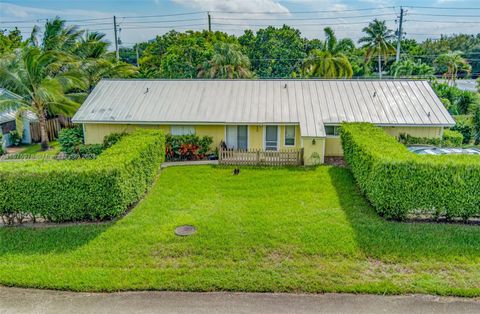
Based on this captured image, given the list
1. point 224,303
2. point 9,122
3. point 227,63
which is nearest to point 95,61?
point 9,122

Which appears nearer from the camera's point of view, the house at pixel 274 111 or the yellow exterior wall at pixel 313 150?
the yellow exterior wall at pixel 313 150

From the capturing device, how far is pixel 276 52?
43.3 metres

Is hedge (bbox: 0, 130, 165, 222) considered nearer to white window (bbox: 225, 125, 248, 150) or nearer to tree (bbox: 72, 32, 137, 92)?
white window (bbox: 225, 125, 248, 150)

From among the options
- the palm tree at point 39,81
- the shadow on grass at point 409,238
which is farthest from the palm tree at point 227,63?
the shadow on grass at point 409,238

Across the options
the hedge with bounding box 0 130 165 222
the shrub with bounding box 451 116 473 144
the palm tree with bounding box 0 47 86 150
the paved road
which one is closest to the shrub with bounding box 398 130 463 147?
the shrub with bounding box 451 116 473 144

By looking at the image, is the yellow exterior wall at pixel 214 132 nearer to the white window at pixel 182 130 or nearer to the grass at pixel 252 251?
the white window at pixel 182 130

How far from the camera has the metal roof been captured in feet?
60.1

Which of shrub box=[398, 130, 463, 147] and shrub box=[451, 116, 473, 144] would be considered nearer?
shrub box=[398, 130, 463, 147]

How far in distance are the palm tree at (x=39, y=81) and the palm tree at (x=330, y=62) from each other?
21.0 meters

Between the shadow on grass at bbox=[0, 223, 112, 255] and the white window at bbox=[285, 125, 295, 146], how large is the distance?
10633 mm

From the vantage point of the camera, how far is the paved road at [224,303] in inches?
298

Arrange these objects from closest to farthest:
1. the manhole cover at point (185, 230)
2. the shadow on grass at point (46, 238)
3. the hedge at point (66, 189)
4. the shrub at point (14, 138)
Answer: the shadow on grass at point (46, 238), the manhole cover at point (185, 230), the hedge at point (66, 189), the shrub at point (14, 138)

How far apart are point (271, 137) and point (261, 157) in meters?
2.06

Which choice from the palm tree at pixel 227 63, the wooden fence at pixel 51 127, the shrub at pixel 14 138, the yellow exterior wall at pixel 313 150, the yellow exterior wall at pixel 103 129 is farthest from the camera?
the palm tree at pixel 227 63
